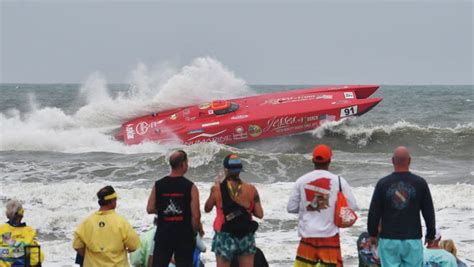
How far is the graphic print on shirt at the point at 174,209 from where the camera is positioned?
5395 mm

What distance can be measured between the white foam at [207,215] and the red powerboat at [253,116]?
15.0 feet

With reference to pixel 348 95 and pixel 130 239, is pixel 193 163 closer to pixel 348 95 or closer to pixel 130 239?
pixel 348 95

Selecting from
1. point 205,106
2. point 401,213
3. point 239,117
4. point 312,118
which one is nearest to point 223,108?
point 239,117

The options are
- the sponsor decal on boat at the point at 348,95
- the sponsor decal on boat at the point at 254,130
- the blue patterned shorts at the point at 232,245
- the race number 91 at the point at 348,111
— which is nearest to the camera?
the blue patterned shorts at the point at 232,245

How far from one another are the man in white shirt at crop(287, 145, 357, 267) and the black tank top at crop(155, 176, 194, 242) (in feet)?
2.68

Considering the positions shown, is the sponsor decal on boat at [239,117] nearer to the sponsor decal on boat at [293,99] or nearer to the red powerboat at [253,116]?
the red powerboat at [253,116]

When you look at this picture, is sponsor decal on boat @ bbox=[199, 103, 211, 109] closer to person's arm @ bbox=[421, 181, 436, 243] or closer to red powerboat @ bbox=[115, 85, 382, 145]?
red powerboat @ bbox=[115, 85, 382, 145]

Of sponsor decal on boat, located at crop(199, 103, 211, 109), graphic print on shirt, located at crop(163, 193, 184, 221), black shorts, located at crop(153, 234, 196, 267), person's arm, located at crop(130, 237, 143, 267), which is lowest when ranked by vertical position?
person's arm, located at crop(130, 237, 143, 267)

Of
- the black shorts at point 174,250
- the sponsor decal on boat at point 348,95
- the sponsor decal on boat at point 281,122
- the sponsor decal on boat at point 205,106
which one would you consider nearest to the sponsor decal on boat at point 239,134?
the sponsor decal on boat at point 281,122

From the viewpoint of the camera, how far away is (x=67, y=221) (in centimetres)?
1148

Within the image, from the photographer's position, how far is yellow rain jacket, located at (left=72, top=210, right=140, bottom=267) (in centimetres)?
528

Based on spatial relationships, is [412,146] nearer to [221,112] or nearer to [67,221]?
[221,112]

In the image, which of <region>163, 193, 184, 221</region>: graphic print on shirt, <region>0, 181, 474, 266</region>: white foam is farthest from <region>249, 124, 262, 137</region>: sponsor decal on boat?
<region>163, 193, 184, 221</region>: graphic print on shirt

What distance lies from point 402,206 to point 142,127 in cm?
1669
